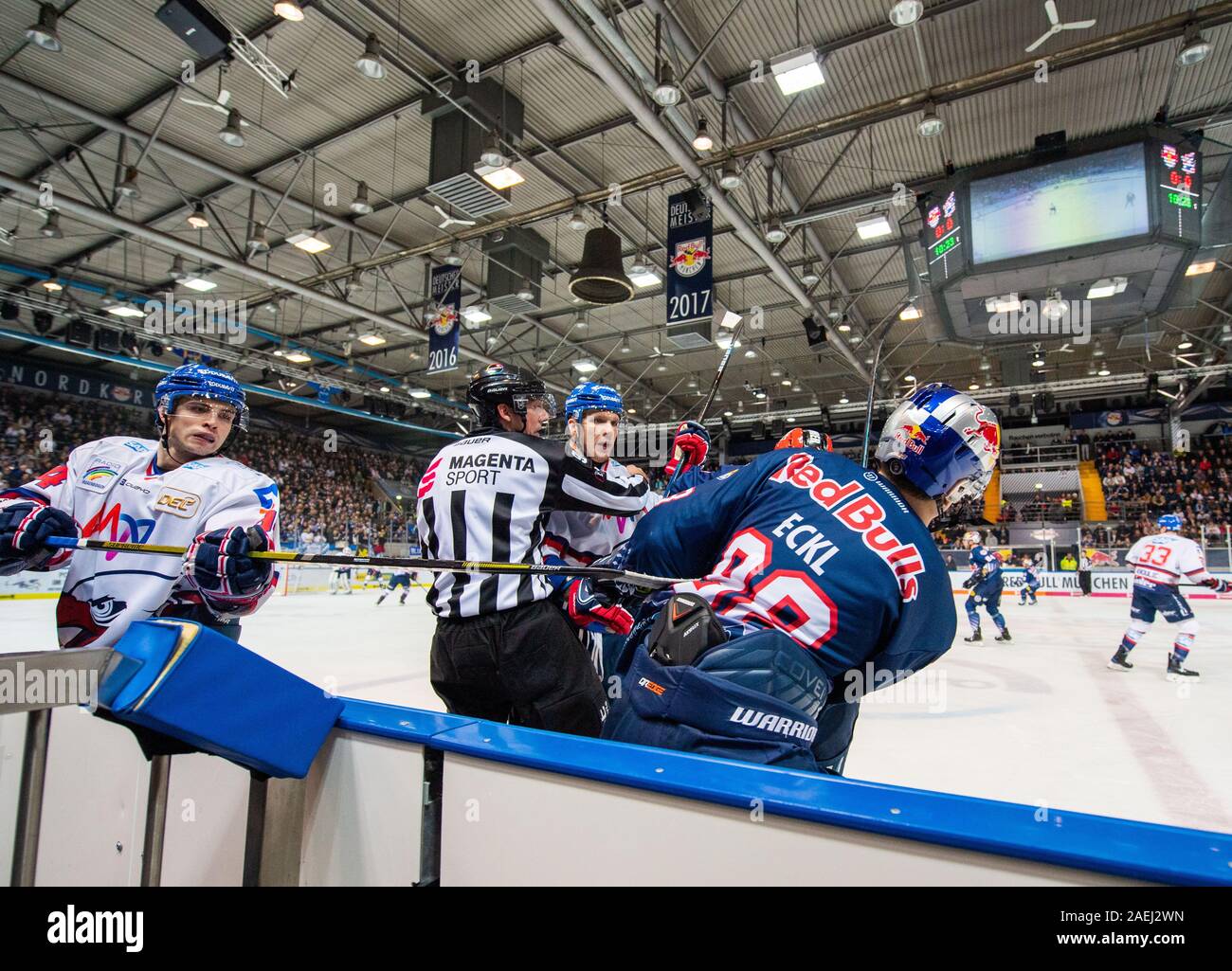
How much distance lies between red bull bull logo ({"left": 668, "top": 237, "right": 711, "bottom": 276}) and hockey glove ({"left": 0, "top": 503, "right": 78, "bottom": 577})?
7.73 meters

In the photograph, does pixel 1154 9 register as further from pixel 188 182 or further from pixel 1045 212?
pixel 188 182

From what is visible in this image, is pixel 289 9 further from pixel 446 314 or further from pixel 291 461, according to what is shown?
pixel 291 461

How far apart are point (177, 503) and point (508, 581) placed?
0.88 metres

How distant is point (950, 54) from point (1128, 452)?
21.1 meters

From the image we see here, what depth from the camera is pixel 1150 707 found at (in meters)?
4.91

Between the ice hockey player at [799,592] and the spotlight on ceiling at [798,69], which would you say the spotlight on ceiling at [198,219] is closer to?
the spotlight on ceiling at [798,69]

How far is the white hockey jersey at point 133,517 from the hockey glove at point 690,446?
167 cm

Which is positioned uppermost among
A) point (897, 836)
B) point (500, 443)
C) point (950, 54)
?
point (950, 54)

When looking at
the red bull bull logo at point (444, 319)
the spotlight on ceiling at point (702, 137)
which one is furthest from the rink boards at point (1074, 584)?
the red bull bull logo at point (444, 319)

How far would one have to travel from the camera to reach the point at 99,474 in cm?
188

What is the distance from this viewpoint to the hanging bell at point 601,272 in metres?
8.84

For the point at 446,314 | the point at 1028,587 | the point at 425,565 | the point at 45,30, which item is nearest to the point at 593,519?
the point at 425,565

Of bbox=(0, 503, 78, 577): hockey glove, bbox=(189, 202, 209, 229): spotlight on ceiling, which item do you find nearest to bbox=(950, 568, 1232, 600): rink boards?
bbox=(189, 202, 209, 229): spotlight on ceiling

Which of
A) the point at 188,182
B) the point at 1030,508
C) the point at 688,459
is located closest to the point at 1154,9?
the point at 688,459
